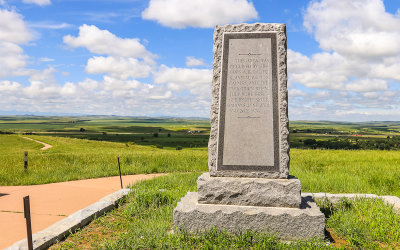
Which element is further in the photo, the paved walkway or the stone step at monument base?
the paved walkway

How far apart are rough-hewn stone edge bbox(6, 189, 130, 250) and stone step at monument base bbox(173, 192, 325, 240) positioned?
63.7 inches

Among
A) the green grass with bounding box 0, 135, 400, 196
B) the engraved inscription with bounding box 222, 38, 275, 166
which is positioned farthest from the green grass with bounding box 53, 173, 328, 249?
the green grass with bounding box 0, 135, 400, 196

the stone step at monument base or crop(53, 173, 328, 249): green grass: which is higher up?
the stone step at monument base

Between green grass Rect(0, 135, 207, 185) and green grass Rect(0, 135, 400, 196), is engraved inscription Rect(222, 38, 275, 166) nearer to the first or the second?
green grass Rect(0, 135, 400, 196)

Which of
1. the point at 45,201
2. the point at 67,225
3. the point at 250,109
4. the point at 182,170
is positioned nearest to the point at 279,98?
the point at 250,109

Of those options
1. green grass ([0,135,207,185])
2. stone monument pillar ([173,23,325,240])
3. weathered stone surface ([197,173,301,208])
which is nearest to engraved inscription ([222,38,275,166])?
stone monument pillar ([173,23,325,240])

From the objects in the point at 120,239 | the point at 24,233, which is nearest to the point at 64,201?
the point at 24,233

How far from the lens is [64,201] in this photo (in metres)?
6.49

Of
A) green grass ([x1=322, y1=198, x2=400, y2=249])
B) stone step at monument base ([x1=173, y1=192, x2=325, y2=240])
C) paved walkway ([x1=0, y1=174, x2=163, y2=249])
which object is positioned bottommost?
paved walkway ([x1=0, y1=174, x2=163, y2=249])

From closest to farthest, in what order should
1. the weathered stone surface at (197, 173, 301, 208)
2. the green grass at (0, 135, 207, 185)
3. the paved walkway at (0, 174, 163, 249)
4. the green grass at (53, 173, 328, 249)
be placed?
1. the green grass at (53, 173, 328, 249)
2. the weathered stone surface at (197, 173, 301, 208)
3. the paved walkway at (0, 174, 163, 249)
4. the green grass at (0, 135, 207, 185)

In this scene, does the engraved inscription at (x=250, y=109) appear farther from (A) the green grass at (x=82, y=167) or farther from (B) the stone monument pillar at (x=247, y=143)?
(A) the green grass at (x=82, y=167)

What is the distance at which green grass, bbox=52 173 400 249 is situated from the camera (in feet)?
12.5

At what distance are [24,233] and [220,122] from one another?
3.58m

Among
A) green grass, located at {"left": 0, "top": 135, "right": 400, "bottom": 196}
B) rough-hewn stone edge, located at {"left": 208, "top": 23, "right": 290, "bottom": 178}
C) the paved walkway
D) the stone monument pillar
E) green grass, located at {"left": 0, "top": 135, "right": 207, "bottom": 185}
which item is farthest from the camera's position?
green grass, located at {"left": 0, "top": 135, "right": 207, "bottom": 185}
